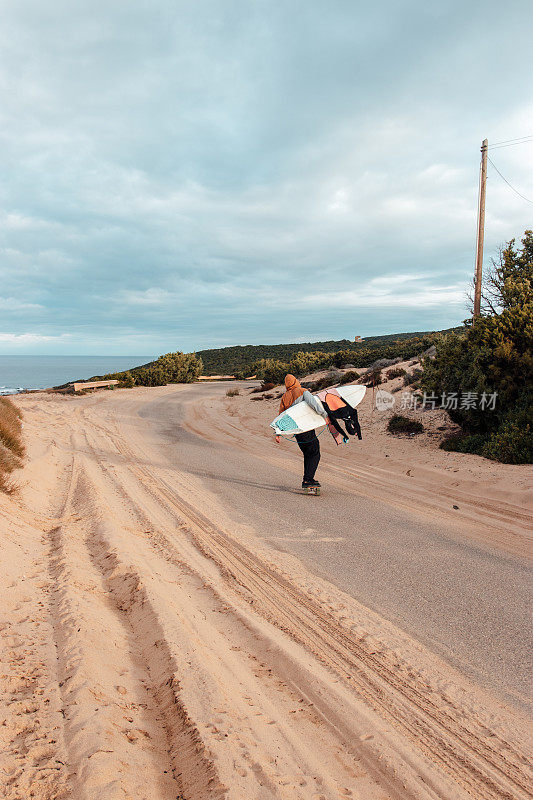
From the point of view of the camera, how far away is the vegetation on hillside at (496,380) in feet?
31.5

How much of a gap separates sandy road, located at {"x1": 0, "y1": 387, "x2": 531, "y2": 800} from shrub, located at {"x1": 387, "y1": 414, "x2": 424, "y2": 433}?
920 cm

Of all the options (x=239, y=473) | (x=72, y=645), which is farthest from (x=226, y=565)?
(x=239, y=473)

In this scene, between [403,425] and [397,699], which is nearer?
[397,699]

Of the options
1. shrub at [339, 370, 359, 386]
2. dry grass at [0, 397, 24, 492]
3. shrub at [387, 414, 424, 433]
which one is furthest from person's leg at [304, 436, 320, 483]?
shrub at [339, 370, 359, 386]

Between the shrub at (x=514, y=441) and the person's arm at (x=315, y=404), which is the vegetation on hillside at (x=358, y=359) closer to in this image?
the shrub at (x=514, y=441)

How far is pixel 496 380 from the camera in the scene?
10.6 m

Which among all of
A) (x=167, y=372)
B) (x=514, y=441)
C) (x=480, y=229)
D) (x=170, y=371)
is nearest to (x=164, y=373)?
(x=167, y=372)

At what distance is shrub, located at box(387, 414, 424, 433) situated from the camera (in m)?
13.3

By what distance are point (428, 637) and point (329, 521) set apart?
298 centimetres

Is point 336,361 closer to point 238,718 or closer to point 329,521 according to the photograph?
point 329,521

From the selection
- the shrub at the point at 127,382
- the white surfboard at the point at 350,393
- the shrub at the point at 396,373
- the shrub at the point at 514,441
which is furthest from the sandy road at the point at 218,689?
the shrub at the point at 127,382

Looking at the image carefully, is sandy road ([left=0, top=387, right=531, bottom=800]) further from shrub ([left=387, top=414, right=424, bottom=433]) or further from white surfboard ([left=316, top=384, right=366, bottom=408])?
shrub ([left=387, top=414, right=424, bottom=433])

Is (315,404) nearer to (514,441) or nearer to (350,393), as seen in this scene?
(350,393)

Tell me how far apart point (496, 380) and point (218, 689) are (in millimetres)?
10096
